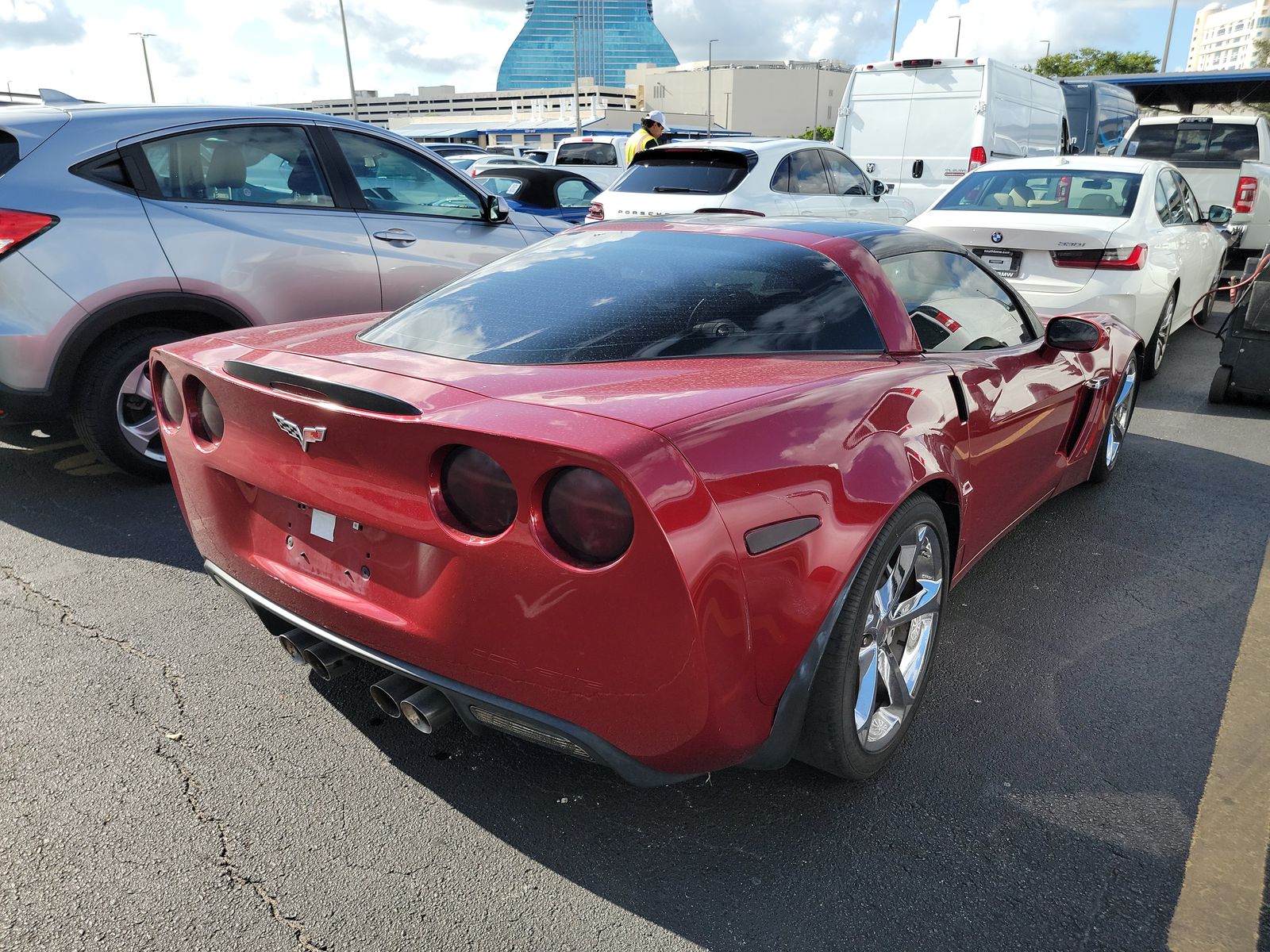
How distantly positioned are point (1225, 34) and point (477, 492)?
237041 mm

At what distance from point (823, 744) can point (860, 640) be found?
25 cm

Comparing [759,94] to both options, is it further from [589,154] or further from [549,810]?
[549,810]

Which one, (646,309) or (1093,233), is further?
(1093,233)

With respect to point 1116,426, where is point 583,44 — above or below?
above

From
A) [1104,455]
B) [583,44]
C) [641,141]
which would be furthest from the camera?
[583,44]

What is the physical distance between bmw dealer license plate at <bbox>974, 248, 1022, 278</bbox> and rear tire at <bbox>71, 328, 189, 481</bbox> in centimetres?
493

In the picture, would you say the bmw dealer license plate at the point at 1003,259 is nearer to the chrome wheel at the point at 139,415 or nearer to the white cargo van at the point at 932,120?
the chrome wheel at the point at 139,415

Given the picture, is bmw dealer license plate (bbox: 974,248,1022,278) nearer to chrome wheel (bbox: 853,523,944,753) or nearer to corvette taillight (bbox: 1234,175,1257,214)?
chrome wheel (bbox: 853,523,944,753)

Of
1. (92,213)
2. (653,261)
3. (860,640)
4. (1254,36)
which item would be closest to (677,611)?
(860,640)

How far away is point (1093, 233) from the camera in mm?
6117

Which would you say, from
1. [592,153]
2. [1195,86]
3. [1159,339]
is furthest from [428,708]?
[1195,86]

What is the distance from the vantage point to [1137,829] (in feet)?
7.52

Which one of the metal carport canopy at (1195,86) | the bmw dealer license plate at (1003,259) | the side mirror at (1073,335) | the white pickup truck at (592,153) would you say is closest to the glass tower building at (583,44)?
the metal carport canopy at (1195,86)

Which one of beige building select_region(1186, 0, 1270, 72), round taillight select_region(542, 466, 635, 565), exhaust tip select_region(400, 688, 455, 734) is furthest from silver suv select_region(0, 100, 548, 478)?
beige building select_region(1186, 0, 1270, 72)
